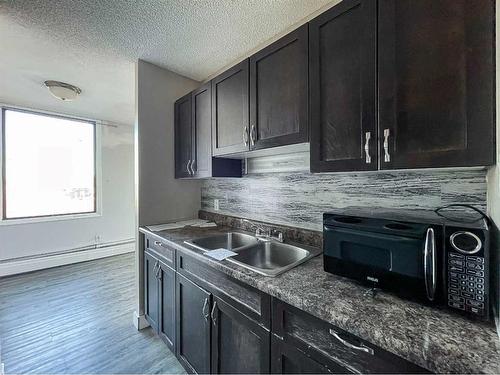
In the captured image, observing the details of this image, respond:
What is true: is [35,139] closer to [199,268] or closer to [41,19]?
[41,19]

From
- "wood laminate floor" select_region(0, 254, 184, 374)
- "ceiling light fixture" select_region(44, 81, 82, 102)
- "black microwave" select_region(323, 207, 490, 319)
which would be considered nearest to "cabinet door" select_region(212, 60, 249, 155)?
"black microwave" select_region(323, 207, 490, 319)

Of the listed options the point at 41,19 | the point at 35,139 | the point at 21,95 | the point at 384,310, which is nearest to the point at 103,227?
the point at 35,139

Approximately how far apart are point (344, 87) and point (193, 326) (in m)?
1.63

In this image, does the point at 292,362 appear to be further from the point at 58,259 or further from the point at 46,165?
the point at 46,165

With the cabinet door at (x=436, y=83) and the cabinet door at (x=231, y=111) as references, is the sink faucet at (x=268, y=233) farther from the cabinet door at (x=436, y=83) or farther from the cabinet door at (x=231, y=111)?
the cabinet door at (x=436, y=83)

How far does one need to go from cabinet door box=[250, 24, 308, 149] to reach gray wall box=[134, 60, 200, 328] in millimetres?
1228

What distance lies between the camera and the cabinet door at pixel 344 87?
3.22 feet

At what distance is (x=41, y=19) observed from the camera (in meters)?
1.59

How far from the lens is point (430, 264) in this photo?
0.73 metres

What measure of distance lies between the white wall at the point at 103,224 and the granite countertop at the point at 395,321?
4035 mm

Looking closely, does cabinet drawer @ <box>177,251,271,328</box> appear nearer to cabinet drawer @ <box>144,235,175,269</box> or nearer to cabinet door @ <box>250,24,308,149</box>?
cabinet drawer @ <box>144,235,175,269</box>

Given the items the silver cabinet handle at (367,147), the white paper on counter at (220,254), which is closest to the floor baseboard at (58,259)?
the white paper on counter at (220,254)

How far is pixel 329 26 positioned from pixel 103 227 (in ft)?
15.1

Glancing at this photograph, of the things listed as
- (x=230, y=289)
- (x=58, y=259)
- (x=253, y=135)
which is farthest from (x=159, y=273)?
(x=58, y=259)
